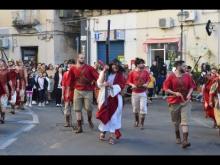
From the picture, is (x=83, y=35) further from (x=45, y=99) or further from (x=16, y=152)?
(x=16, y=152)

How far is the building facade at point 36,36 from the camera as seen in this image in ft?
122

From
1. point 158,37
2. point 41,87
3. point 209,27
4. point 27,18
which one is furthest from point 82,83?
point 27,18

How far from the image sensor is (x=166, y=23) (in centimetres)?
2995

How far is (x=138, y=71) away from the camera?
14828mm

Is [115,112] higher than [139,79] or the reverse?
the reverse

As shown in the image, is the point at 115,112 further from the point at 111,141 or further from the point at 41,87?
the point at 41,87

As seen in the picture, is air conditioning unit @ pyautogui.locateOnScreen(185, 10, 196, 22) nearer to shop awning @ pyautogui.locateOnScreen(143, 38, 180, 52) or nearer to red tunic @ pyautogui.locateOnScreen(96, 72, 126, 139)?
shop awning @ pyautogui.locateOnScreen(143, 38, 180, 52)

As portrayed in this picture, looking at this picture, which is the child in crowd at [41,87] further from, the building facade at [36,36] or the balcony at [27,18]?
the balcony at [27,18]

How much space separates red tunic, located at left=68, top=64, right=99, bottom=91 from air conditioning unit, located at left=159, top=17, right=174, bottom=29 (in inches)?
671

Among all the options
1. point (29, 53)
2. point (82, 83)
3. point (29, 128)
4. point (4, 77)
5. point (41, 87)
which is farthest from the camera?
point (29, 53)

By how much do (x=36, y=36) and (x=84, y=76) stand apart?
25.2 meters

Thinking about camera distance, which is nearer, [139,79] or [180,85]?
[180,85]

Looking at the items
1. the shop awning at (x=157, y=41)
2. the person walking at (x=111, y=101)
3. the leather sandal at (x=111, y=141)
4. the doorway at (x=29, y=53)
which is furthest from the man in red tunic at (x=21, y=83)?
the doorway at (x=29, y=53)

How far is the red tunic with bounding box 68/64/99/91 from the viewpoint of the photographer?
13320 millimetres
